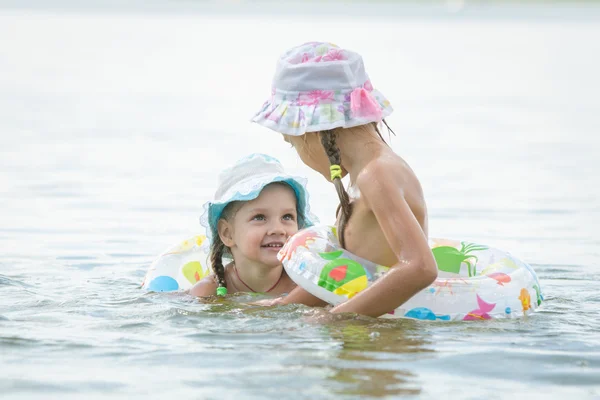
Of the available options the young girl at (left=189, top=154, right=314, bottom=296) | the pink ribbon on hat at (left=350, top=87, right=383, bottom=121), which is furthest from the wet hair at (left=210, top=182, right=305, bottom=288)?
the pink ribbon on hat at (left=350, top=87, right=383, bottom=121)

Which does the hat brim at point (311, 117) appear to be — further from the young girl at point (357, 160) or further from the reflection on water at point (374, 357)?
the reflection on water at point (374, 357)

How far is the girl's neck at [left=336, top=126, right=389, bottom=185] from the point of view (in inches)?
199

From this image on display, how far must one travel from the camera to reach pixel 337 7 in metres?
66.1

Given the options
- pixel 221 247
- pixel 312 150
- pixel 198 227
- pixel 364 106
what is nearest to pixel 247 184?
pixel 221 247

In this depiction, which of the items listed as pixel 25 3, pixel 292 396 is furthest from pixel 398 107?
pixel 25 3

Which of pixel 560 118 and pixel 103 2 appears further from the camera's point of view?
pixel 103 2

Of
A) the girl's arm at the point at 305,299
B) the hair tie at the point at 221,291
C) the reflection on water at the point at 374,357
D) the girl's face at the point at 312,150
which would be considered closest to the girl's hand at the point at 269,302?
the girl's arm at the point at 305,299

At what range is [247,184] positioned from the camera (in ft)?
19.8

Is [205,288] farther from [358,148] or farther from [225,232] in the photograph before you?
[358,148]

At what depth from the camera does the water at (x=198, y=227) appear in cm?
437

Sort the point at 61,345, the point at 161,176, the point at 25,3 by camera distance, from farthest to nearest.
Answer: the point at 25,3 → the point at 161,176 → the point at 61,345

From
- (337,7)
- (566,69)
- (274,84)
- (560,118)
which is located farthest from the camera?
(337,7)

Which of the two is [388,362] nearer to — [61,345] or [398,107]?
[61,345]

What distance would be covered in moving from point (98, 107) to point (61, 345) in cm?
1347
